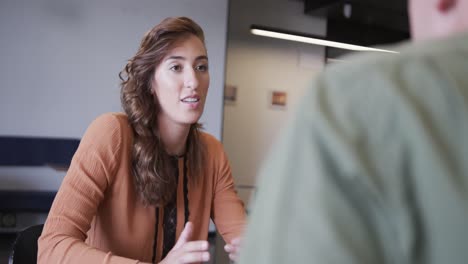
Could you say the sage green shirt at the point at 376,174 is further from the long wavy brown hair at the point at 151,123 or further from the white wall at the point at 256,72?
the white wall at the point at 256,72

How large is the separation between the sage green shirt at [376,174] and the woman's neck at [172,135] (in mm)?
1612

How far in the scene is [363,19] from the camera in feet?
22.9

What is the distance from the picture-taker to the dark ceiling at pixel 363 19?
6.38 metres

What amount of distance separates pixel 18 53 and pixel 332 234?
501 centimetres

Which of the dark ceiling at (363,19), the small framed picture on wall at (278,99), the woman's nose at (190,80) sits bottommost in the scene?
the woman's nose at (190,80)

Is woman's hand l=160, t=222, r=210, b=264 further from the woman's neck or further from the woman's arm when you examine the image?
the woman's neck

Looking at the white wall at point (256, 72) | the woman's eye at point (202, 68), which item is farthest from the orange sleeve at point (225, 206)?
the white wall at point (256, 72)

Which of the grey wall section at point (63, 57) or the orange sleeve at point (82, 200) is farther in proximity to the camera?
the grey wall section at point (63, 57)

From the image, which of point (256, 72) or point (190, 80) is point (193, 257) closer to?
point (190, 80)

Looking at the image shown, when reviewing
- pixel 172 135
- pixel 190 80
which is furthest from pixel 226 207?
pixel 190 80

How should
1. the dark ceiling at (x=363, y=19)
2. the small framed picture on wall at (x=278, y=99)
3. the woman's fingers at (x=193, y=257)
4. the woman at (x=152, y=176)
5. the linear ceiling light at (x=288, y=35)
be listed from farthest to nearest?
the small framed picture on wall at (x=278, y=99) < the dark ceiling at (x=363, y=19) < the linear ceiling light at (x=288, y=35) < the woman at (x=152, y=176) < the woman's fingers at (x=193, y=257)

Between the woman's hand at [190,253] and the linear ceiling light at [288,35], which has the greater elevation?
the linear ceiling light at [288,35]

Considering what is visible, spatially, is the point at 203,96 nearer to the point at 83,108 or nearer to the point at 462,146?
the point at 462,146

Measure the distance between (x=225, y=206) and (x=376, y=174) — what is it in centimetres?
167
